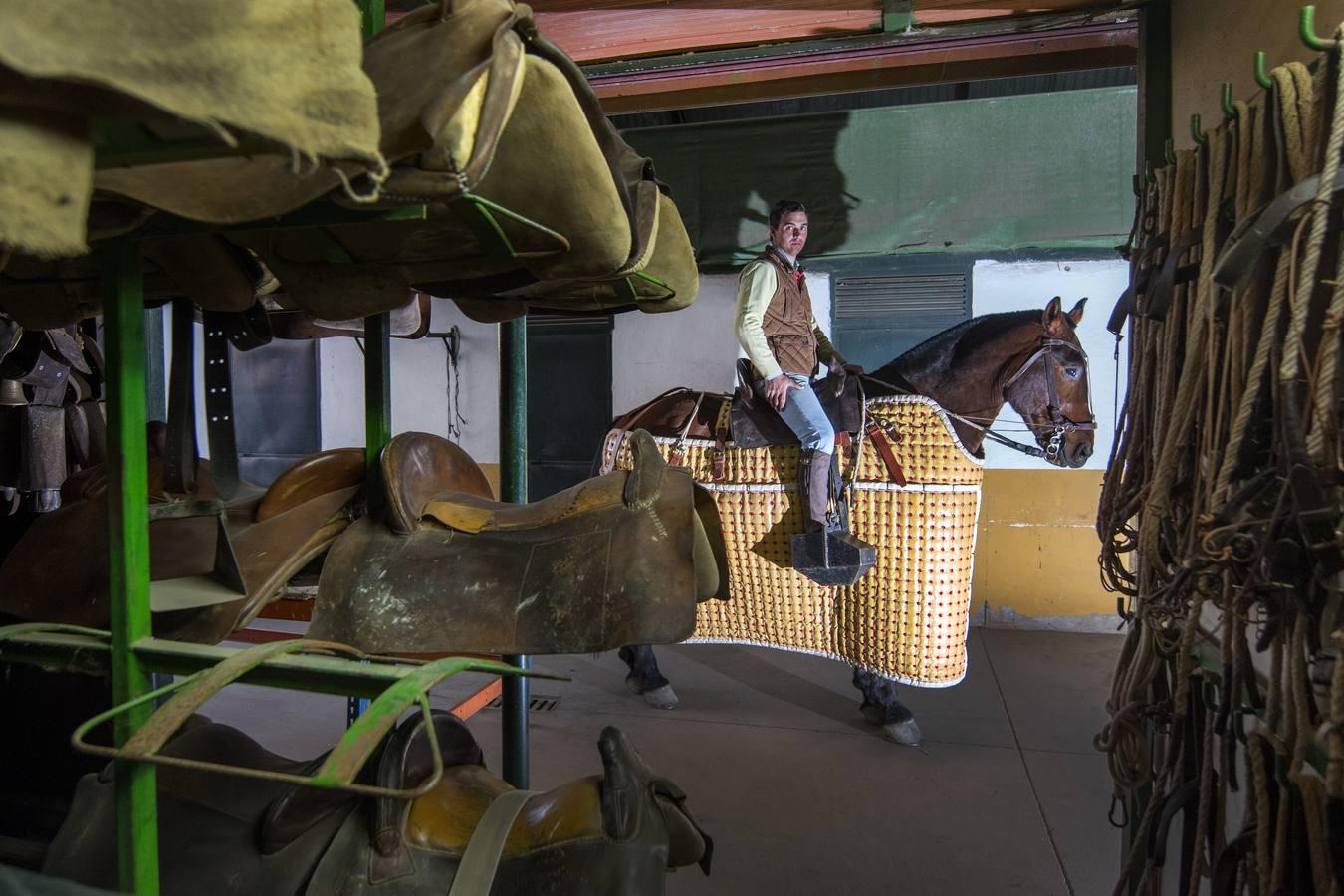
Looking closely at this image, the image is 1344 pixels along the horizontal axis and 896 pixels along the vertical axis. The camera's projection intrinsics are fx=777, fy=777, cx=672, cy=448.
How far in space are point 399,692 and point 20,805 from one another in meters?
1.89

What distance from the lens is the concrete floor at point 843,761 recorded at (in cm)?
219

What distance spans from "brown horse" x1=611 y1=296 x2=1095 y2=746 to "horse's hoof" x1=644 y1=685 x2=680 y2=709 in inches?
31.7

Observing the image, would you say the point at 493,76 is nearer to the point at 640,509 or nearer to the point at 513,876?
the point at 640,509

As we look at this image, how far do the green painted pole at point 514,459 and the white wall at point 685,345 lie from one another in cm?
307

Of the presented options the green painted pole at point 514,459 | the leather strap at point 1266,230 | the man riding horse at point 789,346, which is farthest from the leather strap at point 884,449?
the leather strap at point 1266,230

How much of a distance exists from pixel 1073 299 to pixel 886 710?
9.22ft

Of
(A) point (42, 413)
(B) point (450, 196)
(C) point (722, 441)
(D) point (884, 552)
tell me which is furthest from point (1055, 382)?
(A) point (42, 413)

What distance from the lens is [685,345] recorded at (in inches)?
198

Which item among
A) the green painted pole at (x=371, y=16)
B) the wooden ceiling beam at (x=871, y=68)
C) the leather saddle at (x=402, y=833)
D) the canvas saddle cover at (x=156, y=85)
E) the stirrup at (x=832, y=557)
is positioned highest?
the wooden ceiling beam at (x=871, y=68)

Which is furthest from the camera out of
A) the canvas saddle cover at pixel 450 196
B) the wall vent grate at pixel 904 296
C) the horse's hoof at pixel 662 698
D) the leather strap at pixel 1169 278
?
→ the wall vent grate at pixel 904 296

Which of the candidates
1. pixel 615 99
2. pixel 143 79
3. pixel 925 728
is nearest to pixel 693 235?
pixel 615 99

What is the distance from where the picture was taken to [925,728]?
3172mm

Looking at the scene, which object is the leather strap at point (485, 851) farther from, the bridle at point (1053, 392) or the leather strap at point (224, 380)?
the bridle at point (1053, 392)

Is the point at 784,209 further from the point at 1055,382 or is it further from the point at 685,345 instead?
the point at 685,345
